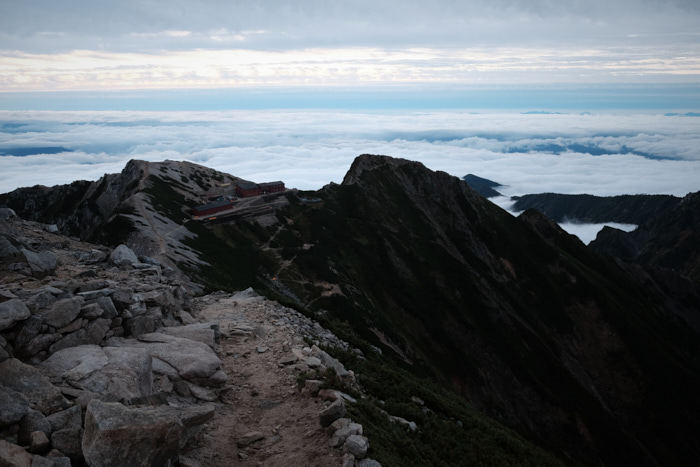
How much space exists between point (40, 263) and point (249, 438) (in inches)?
629

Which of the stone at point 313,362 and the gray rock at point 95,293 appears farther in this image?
the stone at point 313,362

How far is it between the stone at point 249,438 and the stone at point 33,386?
5.15m

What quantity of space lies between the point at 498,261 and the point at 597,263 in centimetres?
4602

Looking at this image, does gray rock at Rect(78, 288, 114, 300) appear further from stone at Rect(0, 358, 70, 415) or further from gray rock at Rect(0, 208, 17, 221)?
gray rock at Rect(0, 208, 17, 221)

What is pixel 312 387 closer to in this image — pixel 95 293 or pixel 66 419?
pixel 66 419

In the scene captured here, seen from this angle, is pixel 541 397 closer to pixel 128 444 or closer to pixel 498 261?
pixel 498 261

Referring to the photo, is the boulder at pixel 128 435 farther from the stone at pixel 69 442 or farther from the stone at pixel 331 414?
the stone at pixel 331 414

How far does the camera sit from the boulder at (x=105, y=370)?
39.6ft

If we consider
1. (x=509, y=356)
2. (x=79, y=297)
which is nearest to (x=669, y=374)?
(x=509, y=356)

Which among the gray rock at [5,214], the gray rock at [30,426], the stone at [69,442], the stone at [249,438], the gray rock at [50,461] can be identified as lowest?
the stone at [249,438]

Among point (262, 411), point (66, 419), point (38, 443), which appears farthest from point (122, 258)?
point (38, 443)

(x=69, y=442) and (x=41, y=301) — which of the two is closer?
(x=69, y=442)

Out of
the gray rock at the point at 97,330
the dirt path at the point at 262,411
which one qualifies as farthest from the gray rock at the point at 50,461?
the gray rock at the point at 97,330

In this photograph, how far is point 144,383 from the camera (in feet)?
43.4
